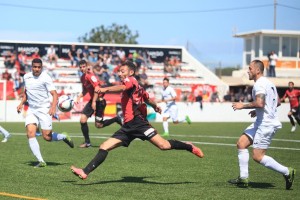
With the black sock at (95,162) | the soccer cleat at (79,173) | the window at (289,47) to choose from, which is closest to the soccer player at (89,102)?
the black sock at (95,162)

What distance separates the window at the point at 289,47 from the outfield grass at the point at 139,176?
4327 cm

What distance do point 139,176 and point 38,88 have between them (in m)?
2.88

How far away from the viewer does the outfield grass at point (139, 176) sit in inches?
391

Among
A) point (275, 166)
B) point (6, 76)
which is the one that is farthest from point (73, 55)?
point (275, 166)

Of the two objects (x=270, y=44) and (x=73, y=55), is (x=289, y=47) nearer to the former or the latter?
(x=270, y=44)

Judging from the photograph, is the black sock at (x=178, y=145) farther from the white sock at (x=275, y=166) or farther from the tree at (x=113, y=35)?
the tree at (x=113, y=35)

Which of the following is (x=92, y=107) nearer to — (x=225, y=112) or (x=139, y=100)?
(x=139, y=100)

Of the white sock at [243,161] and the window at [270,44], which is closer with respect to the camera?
the white sock at [243,161]

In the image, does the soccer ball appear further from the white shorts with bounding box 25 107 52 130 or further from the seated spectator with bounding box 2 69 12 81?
the seated spectator with bounding box 2 69 12 81

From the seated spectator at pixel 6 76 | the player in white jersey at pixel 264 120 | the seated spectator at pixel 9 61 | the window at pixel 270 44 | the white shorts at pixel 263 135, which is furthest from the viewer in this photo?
the window at pixel 270 44

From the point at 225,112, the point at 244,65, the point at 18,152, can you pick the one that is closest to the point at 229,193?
the point at 18,152

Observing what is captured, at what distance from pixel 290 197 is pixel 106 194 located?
2670 millimetres

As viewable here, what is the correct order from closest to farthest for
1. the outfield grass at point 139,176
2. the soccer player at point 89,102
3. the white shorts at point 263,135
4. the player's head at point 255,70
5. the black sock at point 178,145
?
the outfield grass at point 139,176, the white shorts at point 263,135, the player's head at point 255,70, the black sock at point 178,145, the soccer player at point 89,102

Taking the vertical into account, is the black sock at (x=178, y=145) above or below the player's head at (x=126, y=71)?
below
